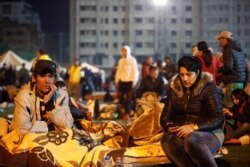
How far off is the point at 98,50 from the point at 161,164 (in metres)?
78.0

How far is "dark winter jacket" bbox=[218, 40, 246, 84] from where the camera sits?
845 cm

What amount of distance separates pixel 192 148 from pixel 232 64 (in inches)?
151

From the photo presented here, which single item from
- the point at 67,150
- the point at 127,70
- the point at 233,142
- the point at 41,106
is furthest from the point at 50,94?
the point at 127,70

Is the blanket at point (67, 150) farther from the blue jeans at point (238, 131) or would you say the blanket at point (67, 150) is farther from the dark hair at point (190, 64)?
the blue jeans at point (238, 131)

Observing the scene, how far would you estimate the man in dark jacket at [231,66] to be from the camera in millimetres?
8445

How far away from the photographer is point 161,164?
5.61m

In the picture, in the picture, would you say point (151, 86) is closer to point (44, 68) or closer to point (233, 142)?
point (233, 142)

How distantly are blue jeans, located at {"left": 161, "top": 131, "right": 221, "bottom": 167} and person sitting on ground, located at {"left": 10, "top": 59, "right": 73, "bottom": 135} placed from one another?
1.21 meters

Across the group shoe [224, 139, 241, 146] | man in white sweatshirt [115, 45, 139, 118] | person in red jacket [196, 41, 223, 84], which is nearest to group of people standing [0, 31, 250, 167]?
shoe [224, 139, 241, 146]

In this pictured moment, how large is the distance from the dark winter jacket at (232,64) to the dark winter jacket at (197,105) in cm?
320

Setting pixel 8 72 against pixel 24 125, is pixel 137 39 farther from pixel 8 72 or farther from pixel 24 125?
pixel 24 125

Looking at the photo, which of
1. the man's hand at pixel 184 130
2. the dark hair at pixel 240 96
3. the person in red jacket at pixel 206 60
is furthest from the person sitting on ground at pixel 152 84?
the man's hand at pixel 184 130

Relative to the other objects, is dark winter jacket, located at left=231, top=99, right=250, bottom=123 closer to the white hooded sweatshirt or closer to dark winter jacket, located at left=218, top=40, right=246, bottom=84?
dark winter jacket, located at left=218, top=40, right=246, bottom=84

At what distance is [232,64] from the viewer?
8.52 m
